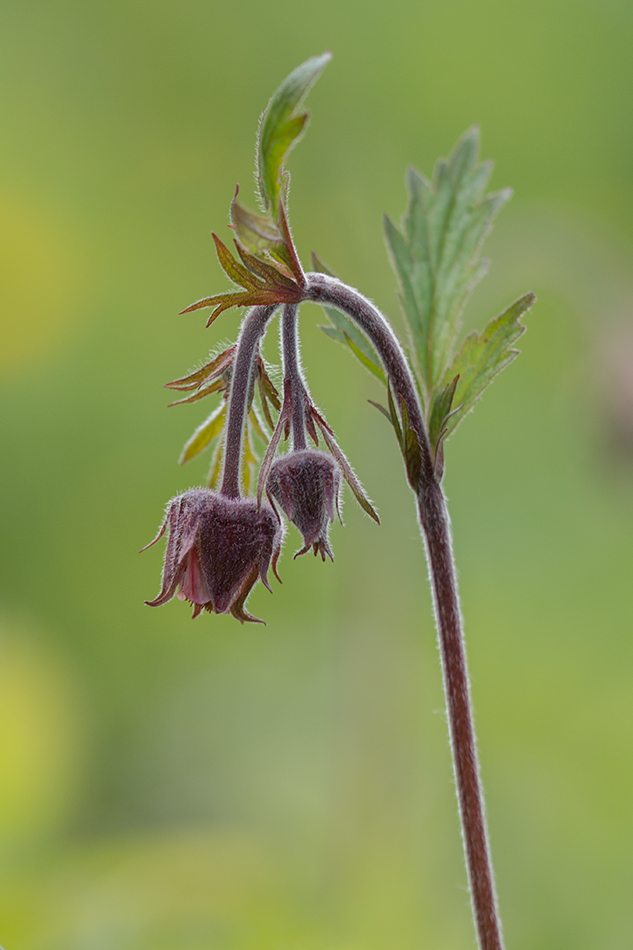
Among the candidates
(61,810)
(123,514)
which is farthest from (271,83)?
(61,810)

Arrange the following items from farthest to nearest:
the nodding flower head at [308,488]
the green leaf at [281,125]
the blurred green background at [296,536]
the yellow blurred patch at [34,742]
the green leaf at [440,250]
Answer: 1. the yellow blurred patch at [34,742]
2. the blurred green background at [296,536]
3. the green leaf at [440,250]
4. the nodding flower head at [308,488]
5. the green leaf at [281,125]

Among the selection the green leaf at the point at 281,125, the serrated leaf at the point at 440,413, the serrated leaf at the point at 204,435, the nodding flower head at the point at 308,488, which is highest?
the green leaf at the point at 281,125

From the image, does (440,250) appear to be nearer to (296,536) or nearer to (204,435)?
(204,435)

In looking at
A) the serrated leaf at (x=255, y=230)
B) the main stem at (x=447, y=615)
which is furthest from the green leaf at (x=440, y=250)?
the serrated leaf at (x=255, y=230)

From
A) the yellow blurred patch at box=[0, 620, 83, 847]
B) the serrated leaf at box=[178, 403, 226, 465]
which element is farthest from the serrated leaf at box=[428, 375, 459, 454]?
the yellow blurred patch at box=[0, 620, 83, 847]

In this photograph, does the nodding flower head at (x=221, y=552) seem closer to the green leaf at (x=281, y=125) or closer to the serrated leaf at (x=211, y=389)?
the serrated leaf at (x=211, y=389)

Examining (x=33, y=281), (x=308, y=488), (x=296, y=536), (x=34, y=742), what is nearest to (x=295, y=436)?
(x=308, y=488)

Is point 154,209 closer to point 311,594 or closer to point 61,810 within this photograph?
point 311,594
